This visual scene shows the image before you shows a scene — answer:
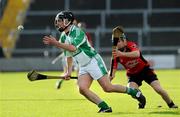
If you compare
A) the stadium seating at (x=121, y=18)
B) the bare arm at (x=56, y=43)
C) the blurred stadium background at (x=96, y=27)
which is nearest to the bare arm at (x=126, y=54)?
the bare arm at (x=56, y=43)

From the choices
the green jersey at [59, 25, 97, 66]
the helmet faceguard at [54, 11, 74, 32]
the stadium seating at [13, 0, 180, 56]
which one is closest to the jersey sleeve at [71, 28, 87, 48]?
the green jersey at [59, 25, 97, 66]

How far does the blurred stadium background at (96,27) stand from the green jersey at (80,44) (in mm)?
22442

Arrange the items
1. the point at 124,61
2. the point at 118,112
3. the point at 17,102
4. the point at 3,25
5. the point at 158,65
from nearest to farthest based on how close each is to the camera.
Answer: the point at 118,112 → the point at 124,61 → the point at 17,102 → the point at 158,65 → the point at 3,25

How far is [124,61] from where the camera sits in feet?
46.5

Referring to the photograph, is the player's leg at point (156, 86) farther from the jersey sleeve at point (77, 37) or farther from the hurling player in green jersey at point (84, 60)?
the jersey sleeve at point (77, 37)

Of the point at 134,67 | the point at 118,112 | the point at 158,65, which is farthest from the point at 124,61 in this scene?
the point at 158,65

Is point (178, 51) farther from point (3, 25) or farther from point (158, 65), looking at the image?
point (3, 25)

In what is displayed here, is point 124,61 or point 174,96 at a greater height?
point 124,61

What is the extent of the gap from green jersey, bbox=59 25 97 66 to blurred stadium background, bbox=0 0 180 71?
2244 centimetres

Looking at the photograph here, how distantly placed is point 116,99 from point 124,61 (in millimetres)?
3055

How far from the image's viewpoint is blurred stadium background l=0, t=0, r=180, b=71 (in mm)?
36812

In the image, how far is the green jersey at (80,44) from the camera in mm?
12906

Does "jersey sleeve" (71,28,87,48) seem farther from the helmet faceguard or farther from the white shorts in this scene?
the white shorts

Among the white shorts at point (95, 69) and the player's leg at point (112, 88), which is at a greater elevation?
the white shorts at point (95, 69)
